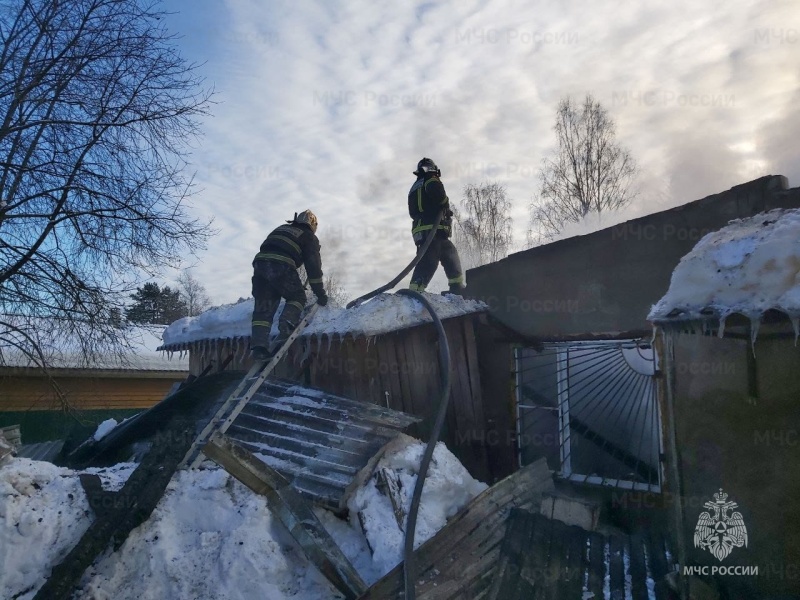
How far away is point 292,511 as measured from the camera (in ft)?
11.6

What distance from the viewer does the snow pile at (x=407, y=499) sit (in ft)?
11.8

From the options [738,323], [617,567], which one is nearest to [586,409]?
[617,567]

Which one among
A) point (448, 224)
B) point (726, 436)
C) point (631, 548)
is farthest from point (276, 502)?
point (448, 224)

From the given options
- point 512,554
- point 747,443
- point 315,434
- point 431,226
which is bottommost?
point 512,554

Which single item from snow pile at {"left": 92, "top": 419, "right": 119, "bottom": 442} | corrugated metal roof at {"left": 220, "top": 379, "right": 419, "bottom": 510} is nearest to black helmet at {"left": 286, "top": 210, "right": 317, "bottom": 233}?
corrugated metal roof at {"left": 220, "top": 379, "right": 419, "bottom": 510}

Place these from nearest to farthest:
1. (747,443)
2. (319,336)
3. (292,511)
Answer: (747,443) < (292,511) < (319,336)

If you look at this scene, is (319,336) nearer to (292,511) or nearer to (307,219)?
(307,219)

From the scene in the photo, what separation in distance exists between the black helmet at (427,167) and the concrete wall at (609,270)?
1.47 m

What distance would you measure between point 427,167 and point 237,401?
12.2ft

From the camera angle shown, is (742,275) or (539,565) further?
(539,565)

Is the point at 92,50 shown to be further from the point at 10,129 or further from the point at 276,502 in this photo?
the point at 276,502

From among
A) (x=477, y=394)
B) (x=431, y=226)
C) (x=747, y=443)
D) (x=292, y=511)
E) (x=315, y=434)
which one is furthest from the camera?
(x=431, y=226)

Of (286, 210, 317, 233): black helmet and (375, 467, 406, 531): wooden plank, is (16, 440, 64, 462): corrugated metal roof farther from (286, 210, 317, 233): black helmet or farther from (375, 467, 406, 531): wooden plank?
(375, 467, 406, 531): wooden plank

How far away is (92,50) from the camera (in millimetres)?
7008
